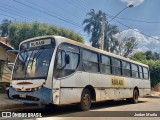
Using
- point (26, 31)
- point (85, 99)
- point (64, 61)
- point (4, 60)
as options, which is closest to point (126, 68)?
point (85, 99)

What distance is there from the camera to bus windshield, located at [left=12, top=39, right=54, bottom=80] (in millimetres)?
10479

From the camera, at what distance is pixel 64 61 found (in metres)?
10.9

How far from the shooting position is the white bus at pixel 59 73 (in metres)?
10.2

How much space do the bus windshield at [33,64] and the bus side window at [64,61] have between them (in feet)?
1.23

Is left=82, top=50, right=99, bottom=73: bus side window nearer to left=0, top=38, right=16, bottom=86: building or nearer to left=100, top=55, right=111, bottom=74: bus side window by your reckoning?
left=100, top=55, right=111, bottom=74: bus side window

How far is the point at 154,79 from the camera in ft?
111

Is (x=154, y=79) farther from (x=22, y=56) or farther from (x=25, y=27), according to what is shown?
(x=22, y=56)

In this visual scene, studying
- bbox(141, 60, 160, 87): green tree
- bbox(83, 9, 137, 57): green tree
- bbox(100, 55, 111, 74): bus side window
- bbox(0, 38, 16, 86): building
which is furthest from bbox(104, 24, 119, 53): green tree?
bbox(100, 55, 111, 74): bus side window

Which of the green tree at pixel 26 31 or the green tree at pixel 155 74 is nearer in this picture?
the green tree at pixel 26 31

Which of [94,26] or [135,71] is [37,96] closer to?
[135,71]

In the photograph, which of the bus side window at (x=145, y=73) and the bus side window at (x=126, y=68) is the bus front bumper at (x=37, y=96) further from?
the bus side window at (x=145, y=73)

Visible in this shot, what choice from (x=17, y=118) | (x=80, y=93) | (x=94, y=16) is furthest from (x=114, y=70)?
(x=94, y=16)

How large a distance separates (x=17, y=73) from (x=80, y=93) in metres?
2.85

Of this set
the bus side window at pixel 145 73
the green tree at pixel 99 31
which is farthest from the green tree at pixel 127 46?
the bus side window at pixel 145 73
